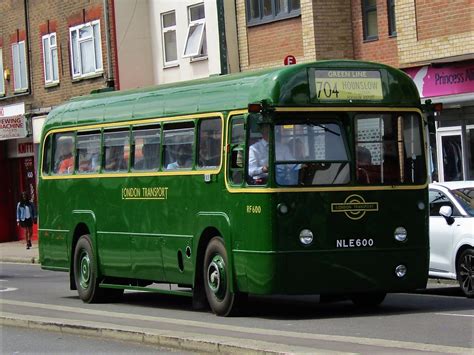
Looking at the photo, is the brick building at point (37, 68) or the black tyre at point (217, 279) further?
the brick building at point (37, 68)

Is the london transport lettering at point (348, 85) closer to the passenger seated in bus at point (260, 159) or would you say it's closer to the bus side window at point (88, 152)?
the passenger seated in bus at point (260, 159)

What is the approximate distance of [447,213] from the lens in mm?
17797

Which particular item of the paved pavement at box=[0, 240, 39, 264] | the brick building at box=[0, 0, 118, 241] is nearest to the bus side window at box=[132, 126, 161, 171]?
the paved pavement at box=[0, 240, 39, 264]

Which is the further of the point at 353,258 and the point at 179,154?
the point at 179,154

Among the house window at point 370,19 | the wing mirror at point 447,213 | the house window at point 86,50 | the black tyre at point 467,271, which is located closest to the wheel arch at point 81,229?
the wing mirror at point 447,213

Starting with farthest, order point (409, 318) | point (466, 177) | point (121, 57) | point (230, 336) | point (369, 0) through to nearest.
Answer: point (121, 57)
point (369, 0)
point (466, 177)
point (409, 318)
point (230, 336)

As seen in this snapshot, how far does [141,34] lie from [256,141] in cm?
2490

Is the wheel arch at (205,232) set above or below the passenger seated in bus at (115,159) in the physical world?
below

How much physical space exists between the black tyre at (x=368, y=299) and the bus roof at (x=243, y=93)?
2466mm

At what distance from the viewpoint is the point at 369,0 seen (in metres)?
30.5

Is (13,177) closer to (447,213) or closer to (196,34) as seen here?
(196,34)

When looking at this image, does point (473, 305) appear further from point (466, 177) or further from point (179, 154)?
point (466, 177)

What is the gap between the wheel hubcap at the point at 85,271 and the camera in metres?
19.2

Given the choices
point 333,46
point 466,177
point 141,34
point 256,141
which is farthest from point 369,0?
point 256,141
